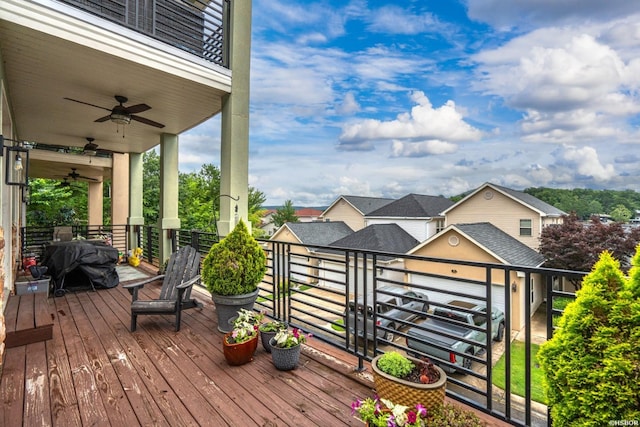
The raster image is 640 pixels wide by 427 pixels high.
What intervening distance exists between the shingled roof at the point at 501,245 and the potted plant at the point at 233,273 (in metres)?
10.5

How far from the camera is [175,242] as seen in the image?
641 cm

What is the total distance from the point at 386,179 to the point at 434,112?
842 cm

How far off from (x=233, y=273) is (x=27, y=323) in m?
2.11

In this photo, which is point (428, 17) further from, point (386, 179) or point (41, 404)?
point (386, 179)

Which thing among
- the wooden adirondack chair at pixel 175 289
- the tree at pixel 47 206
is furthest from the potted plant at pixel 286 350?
the tree at pixel 47 206

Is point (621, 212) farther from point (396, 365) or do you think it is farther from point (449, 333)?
point (396, 365)

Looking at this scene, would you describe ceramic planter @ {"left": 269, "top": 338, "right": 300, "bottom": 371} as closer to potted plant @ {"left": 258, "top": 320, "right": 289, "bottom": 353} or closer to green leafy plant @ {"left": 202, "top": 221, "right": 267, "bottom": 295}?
potted plant @ {"left": 258, "top": 320, "right": 289, "bottom": 353}

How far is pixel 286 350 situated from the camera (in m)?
2.43

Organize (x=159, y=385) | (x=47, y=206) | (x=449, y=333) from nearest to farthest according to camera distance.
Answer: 1. (x=449, y=333)
2. (x=159, y=385)
3. (x=47, y=206)

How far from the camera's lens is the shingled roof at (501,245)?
1181 centimetres

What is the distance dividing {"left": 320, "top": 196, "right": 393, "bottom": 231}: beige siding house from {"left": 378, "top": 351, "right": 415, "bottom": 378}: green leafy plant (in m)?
21.3

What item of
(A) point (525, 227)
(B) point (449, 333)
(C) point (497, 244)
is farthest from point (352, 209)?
(B) point (449, 333)

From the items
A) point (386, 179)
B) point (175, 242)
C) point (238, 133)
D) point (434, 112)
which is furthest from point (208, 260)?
point (386, 179)

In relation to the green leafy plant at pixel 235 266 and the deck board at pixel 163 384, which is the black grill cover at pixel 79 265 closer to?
the deck board at pixel 163 384
